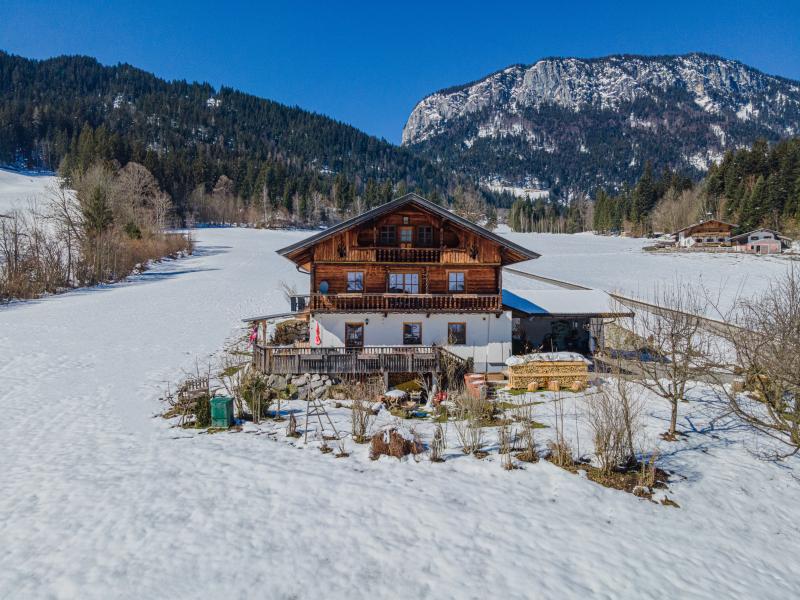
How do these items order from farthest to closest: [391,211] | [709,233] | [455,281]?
[709,233]
[455,281]
[391,211]

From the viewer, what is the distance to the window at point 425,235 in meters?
24.4

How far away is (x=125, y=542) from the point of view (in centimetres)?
938

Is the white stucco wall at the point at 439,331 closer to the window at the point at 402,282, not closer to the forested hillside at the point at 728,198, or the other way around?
the window at the point at 402,282

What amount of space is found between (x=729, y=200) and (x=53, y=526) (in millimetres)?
120283

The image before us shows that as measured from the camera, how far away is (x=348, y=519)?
34.6ft

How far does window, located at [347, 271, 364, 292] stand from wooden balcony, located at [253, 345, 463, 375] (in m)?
3.75

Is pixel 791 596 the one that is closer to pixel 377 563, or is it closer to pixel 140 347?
pixel 377 563

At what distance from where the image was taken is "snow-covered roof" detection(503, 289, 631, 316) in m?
25.7

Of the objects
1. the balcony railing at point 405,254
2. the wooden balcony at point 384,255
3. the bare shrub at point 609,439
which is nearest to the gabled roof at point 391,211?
the wooden balcony at point 384,255

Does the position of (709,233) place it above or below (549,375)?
above

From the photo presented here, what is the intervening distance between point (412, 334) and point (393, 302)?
2090 millimetres

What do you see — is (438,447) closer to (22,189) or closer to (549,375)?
(549,375)

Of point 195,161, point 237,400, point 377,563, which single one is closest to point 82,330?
point 237,400

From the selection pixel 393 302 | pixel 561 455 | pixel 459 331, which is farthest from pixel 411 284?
pixel 561 455
